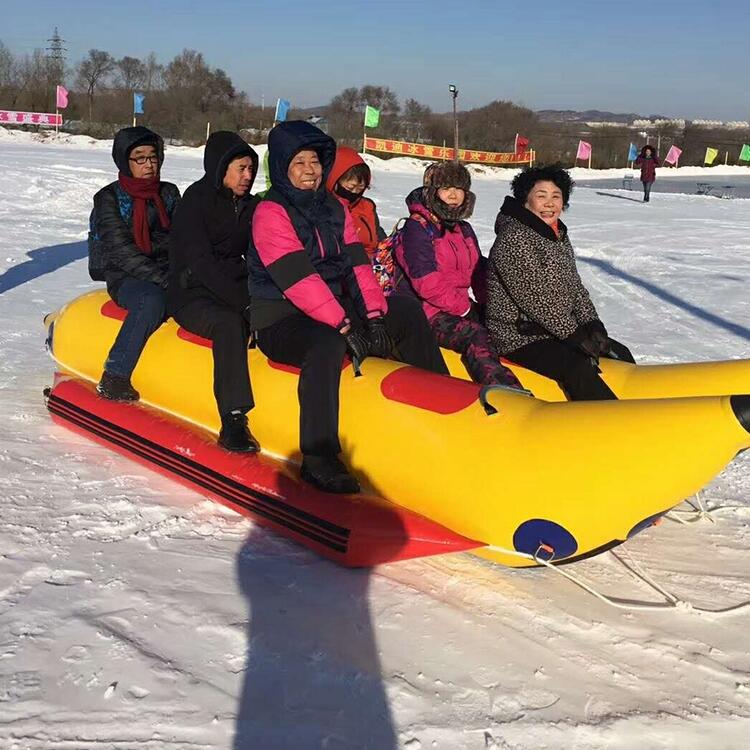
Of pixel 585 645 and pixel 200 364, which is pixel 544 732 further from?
pixel 200 364

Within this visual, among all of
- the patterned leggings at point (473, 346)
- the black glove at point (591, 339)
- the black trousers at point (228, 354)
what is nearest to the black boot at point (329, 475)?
the black trousers at point (228, 354)

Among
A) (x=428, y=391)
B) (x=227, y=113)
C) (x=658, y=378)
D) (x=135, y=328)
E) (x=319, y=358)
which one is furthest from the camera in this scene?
(x=227, y=113)

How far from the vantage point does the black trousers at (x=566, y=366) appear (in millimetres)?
3410

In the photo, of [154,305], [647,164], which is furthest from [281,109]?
[154,305]

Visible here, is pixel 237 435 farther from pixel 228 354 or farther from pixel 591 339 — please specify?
pixel 591 339

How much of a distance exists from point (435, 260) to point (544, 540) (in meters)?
1.69

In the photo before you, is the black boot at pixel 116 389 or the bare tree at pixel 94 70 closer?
the black boot at pixel 116 389

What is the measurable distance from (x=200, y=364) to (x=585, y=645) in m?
2.21

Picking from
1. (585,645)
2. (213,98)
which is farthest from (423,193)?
(213,98)

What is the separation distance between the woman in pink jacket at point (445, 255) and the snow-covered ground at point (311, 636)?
1.18 metres

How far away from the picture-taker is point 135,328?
4.13m

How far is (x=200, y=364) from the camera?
3.87m

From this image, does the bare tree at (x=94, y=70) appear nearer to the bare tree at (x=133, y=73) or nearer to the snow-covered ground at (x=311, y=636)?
the bare tree at (x=133, y=73)

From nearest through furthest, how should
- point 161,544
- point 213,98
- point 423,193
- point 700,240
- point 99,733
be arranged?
point 99,733
point 161,544
point 423,193
point 700,240
point 213,98
